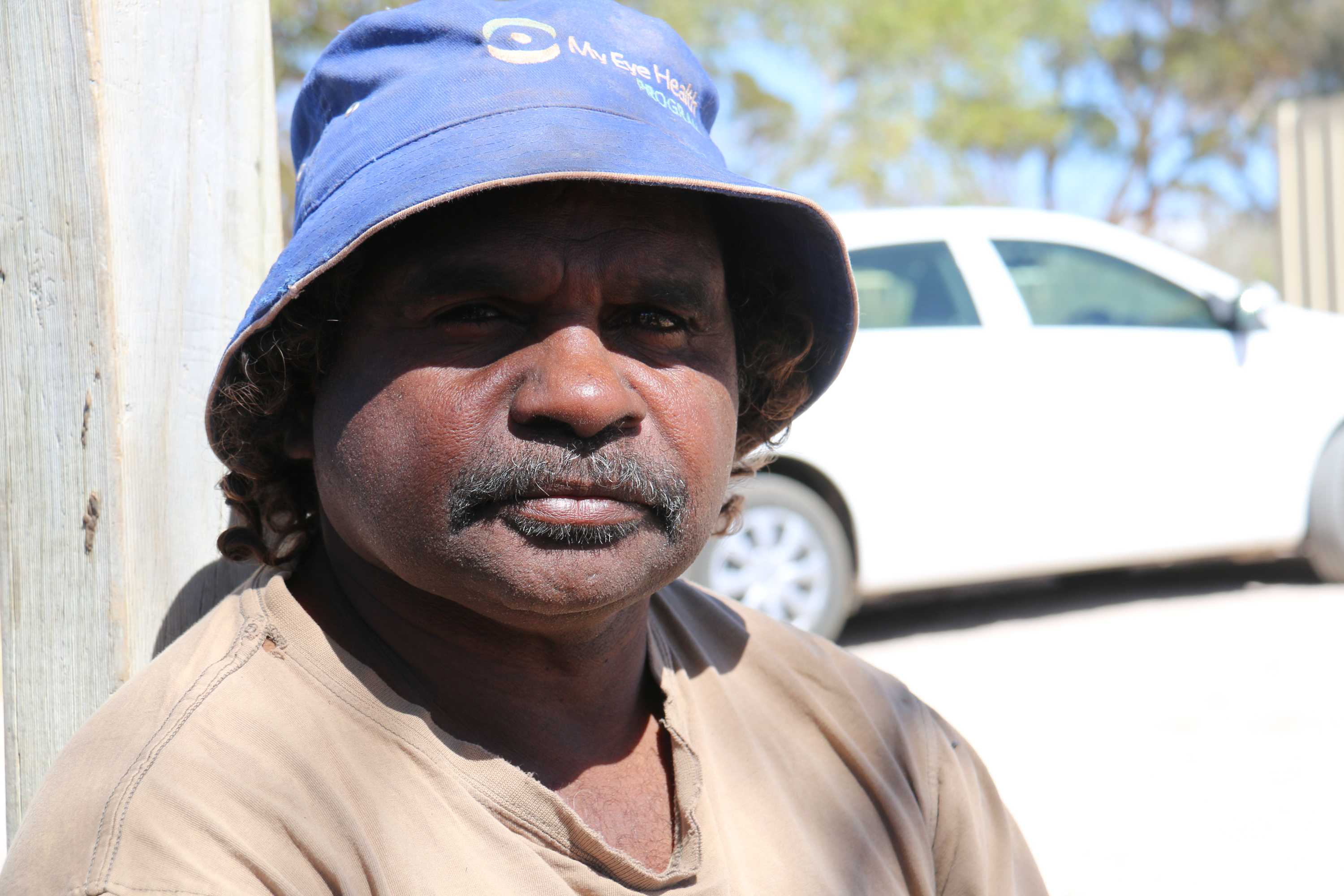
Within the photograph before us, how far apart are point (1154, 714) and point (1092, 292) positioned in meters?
2.21

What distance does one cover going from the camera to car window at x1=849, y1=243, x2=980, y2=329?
18.1ft

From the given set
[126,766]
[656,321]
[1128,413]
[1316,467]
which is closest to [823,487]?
[1128,413]

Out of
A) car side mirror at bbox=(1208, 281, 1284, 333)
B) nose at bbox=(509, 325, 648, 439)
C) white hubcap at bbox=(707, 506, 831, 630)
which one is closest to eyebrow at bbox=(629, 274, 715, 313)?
nose at bbox=(509, 325, 648, 439)

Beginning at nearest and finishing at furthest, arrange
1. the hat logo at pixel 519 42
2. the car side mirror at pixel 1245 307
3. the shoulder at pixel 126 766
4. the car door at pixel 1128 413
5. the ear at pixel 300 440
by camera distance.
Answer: the shoulder at pixel 126 766
the hat logo at pixel 519 42
the ear at pixel 300 440
the car door at pixel 1128 413
the car side mirror at pixel 1245 307

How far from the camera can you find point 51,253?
1.54 meters

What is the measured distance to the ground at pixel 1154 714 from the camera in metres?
3.48

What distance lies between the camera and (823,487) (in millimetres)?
5508

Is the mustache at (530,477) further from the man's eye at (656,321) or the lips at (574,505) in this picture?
the man's eye at (656,321)

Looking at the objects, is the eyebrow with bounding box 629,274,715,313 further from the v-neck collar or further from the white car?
the white car

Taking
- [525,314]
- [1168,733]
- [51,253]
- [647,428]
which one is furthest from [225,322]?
[1168,733]

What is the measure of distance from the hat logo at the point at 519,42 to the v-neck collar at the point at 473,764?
70 centimetres

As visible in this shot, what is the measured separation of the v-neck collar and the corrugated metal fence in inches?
537

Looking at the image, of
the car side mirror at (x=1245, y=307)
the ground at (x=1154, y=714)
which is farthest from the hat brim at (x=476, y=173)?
the car side mirror at (x=1245, y=307)

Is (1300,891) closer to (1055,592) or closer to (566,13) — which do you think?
(566,13)
